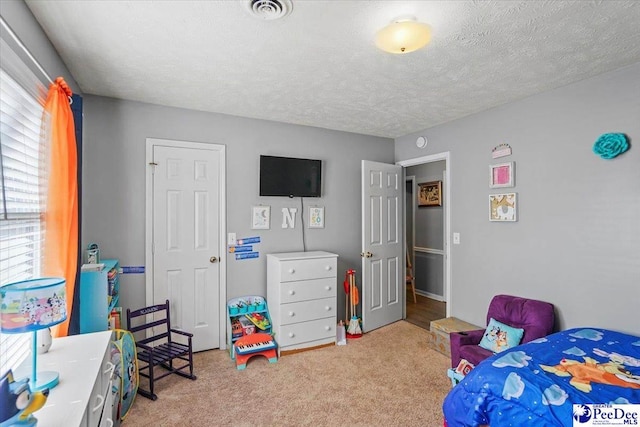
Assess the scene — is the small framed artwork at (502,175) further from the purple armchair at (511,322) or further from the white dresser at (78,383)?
the white dresser at (78,383)

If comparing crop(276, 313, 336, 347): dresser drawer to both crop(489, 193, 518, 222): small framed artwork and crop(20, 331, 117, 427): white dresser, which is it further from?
crop(489, 193, 518, 222): small framed artwork

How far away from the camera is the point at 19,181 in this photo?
1.60 metres

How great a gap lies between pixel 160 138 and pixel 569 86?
3.64m

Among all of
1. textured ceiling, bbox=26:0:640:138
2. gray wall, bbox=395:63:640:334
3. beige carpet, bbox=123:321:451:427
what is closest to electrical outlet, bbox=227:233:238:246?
beige carpet, bbox=123:321:451:427

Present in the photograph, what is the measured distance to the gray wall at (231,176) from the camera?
2.94 metres

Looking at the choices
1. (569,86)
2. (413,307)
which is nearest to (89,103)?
(569,86)

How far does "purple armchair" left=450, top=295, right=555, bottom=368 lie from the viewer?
2.58m

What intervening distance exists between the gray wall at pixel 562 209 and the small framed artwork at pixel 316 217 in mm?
1591

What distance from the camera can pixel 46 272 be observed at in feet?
5.91

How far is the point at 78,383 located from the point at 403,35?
2.31 m

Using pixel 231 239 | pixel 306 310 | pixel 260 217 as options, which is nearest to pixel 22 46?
pixel 231 239

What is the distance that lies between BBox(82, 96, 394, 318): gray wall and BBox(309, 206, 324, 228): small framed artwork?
0.07m

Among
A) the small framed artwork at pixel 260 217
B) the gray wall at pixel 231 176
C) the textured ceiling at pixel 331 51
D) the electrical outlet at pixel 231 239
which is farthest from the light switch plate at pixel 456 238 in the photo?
the electrical outlet at pixel 231 239

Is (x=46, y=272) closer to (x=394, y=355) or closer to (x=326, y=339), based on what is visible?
(x=326, y=339)
